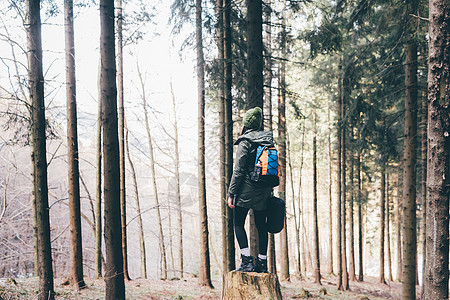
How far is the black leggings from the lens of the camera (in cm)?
480

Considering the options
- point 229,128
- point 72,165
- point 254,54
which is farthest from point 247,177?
point 72,165

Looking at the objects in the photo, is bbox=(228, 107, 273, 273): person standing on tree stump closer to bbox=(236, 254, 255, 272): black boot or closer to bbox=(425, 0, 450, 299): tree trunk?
bbox=(236, 254, 255, 272): black boot

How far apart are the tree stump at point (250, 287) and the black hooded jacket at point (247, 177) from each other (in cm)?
92

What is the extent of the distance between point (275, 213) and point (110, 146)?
3.61 meters

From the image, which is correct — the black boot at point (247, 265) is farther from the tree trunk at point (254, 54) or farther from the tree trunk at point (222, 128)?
the tree trunk at point (222, 128)

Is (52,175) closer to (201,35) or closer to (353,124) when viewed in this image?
(201,35)

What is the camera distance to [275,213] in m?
4.93

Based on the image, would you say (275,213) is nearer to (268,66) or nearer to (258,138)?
(258,138)

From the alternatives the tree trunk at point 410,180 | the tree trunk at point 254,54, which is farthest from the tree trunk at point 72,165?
the tree trunk at point 410,180

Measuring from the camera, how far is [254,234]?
7.28 meters

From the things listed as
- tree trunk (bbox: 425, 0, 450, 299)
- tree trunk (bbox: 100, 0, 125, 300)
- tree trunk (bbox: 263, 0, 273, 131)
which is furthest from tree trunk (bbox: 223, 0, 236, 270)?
tree trunk (bbox: 425, 0, 450, 299)

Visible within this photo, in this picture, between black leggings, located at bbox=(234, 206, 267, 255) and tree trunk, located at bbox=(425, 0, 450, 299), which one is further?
tree trunk, located at bbox=(425, 0, 450, 299)

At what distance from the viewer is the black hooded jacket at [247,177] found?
15.2ft

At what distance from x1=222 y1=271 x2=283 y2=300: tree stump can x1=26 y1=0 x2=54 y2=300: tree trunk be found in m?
4.39
